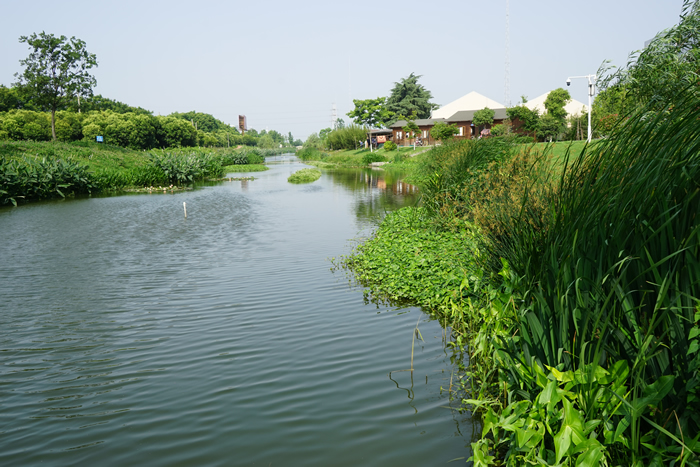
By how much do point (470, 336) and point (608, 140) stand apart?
3.62m

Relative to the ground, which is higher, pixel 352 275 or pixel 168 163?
pixel 168 163

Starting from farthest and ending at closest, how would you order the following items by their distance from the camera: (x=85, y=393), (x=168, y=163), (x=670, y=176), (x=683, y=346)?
(x=168, y=163), (x=85, y=393), (x=670, y=176), (x=683, y=346)

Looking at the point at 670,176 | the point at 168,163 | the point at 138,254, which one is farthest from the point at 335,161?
the point at 670,176

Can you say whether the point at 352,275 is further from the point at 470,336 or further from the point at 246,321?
the point at 470,336

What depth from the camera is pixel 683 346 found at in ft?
10.1

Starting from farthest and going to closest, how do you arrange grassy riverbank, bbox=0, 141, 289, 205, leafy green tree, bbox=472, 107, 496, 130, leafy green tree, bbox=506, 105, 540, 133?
leafy green tree, bbox=472, 107, 496, 130, leafy green tree, bbox=506, 105, 540, 133, grassy riverbank, bbox=0, 141, 289, 205

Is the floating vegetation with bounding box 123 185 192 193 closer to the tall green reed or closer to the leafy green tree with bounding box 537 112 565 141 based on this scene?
the tall green reed

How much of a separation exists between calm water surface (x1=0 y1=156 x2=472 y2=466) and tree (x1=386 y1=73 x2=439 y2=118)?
96794mm

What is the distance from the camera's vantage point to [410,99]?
106938 millimetres

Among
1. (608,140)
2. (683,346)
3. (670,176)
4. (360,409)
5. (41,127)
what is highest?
(41,127)

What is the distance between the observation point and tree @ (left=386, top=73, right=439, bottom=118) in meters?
106

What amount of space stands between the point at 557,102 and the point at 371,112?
38731mm

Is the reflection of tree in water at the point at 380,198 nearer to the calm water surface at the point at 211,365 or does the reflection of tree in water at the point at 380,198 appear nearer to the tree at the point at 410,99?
the calm water surface at the point at 211,365

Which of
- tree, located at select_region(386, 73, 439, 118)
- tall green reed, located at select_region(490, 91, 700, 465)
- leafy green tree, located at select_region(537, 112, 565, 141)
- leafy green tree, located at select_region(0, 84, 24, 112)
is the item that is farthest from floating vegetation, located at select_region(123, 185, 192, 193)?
tree, located at select_region(386, 73, 439, 118)
